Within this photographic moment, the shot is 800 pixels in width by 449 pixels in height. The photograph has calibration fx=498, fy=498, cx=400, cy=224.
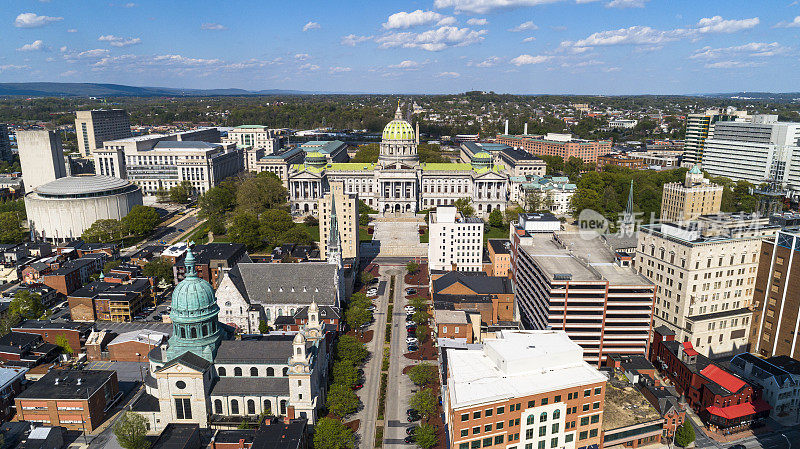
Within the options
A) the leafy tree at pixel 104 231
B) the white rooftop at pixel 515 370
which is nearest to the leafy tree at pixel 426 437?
the white rooftop at pixel 515 370

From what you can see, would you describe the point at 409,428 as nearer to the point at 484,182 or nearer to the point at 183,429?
the point at 183,429

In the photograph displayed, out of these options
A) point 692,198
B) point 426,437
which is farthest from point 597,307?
point 692,198

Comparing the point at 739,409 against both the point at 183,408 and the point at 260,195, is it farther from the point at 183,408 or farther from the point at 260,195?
the point at 260,195

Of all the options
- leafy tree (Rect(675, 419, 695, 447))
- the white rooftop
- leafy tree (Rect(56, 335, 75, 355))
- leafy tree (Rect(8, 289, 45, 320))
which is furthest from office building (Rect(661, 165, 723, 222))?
leafy tree (Rect(8, 289, 45, 320))

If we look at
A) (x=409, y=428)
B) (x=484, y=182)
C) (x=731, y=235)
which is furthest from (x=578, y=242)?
(x=484, y=182)

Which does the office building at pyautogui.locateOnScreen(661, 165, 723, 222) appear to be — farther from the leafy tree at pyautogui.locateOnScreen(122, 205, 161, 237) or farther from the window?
the leafy tree at pyautogui.locateOnScreen(122, 205, 161, 237)

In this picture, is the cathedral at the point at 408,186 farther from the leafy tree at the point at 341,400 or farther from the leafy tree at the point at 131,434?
the leafy tree at the point at 131,434

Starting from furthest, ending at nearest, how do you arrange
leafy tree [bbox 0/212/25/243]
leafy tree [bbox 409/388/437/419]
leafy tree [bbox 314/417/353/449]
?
leafy tree [bbox 0/212/25/243]
leafy tree [bbox 409/388/437/419]
leafy tree [bbox 314/417/353/449]
